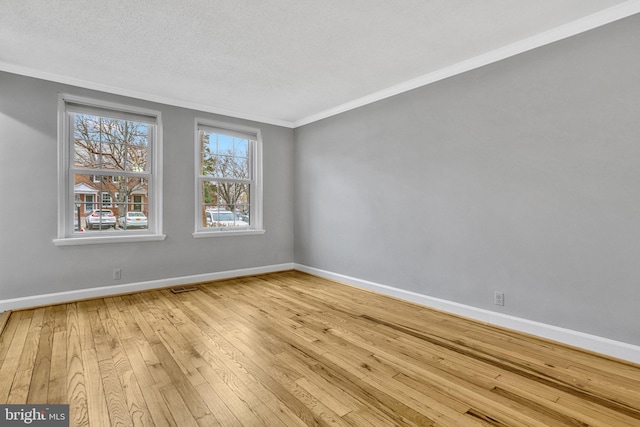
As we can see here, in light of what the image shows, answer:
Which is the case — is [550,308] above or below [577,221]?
below

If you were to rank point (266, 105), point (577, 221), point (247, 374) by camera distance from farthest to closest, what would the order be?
1. point (266, 105)
2. point (577, 221)
3. point (247, 374)

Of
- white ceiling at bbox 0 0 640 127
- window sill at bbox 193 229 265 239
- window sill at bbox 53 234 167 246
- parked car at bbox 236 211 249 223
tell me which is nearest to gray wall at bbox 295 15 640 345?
white ceiling at bbox 0 0 640 127

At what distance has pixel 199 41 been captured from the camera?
9.04 ft

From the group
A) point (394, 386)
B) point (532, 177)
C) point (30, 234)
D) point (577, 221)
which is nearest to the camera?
point (394, 386)

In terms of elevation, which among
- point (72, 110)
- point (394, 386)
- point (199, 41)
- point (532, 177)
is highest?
point (199, 41)

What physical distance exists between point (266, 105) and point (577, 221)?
387 centimetres

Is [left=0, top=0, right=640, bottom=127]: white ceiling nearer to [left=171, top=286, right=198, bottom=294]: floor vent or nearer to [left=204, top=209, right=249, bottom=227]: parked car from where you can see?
[left=204, top=209, right=249, bottom=227]: parked car

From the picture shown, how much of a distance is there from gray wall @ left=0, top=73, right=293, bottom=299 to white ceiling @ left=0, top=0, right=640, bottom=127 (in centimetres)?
41

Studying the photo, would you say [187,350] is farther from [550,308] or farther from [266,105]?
[266,105]

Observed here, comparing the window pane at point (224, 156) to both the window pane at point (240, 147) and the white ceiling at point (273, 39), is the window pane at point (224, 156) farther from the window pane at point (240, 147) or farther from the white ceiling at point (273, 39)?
the white ceiling at point (273, 39)

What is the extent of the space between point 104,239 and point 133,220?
0.42 metres

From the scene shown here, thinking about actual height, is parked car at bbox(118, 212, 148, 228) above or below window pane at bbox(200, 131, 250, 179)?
below

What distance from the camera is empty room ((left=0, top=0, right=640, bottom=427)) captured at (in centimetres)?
192

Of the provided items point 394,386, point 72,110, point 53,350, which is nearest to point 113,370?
point 53,350
